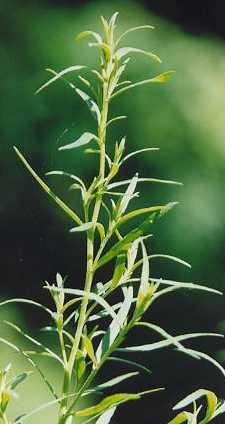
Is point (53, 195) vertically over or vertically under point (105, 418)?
over

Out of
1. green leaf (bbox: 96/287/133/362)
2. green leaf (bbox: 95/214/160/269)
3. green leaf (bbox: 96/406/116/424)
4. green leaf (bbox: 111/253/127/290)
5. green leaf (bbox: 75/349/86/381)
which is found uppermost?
green leaf (bbox: 95/214/160/269)

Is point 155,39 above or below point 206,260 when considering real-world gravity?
above

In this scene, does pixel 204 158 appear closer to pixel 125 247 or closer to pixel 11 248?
pixel 11 248

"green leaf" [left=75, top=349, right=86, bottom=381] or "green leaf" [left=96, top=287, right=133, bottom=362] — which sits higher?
"green leaf" [left=96, top=287, right=133, bottom=362]

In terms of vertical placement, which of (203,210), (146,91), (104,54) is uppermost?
(104,54)

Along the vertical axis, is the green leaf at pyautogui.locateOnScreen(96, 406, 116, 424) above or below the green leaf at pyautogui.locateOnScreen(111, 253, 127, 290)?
below

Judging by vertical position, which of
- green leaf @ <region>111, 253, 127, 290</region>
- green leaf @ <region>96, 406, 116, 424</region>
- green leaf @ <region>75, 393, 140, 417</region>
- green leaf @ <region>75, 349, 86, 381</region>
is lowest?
green leaf @ <region>96, 406, 116, 424</region>

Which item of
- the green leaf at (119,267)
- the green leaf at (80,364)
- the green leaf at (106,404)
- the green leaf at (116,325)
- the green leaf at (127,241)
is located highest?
the green leaf at (127,241)

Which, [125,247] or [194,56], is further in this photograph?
[194,56]

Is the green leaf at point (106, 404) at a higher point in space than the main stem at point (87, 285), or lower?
lower

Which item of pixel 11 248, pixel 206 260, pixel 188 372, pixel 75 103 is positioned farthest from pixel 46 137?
pixel 188 372

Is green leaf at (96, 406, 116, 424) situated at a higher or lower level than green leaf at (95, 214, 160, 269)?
lower
